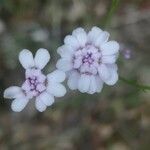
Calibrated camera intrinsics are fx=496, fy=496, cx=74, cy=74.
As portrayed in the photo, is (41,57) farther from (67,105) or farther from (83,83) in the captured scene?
(67,105)

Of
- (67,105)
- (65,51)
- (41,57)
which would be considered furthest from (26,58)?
(67,105)

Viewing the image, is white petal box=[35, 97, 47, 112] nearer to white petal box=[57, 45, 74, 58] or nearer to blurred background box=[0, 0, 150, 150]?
white petal box=[57, 45, 74, 58]

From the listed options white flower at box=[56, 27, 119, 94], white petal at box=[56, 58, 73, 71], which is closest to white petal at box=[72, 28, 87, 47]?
white flower at box=[56, 27, 119, 94]

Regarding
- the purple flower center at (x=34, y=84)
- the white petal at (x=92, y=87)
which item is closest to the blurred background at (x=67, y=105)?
the purple flower center at (x=34, y=84)

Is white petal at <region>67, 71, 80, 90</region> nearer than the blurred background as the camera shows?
Yes

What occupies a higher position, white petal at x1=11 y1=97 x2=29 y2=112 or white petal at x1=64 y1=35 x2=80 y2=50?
white petal at x1=64 y1=35 x2=80 y2=50

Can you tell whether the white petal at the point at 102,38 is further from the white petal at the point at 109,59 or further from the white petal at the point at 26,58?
the white petal at the point at 26,58

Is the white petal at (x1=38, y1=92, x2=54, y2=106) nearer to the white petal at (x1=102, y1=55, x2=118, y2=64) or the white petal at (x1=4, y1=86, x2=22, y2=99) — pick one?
the white petal at (x1=4, y1=86, x2=22, y2=99)

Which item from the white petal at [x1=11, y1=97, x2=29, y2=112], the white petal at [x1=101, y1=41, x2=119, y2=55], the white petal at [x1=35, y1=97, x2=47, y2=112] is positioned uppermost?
the white petal at [x1=101, y1=41, x2=119, y2=55]
